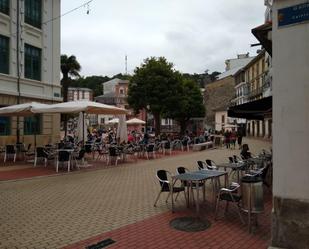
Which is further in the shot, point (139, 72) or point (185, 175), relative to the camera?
point (139, 72)

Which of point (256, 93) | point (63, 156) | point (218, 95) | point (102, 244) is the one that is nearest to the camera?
point (102, 244)

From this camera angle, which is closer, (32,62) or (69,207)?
(69,207)

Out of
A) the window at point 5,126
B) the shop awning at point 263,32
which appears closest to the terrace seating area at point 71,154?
the window at point 5,126

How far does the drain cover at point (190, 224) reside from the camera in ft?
22.0

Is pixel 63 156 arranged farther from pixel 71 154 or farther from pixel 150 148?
Result: pixel 150 148

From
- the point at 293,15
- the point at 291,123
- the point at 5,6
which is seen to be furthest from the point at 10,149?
the point at 293,15

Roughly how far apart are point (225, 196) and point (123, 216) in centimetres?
211

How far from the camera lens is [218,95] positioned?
7825cm

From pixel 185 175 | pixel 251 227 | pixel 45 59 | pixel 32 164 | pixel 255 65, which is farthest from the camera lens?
pixel 255 65

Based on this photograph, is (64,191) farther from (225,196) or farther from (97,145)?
(97,145)

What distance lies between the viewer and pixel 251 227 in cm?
659

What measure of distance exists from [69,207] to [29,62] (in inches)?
686

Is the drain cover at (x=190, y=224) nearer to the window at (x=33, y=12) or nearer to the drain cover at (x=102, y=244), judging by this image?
the drain cover at (x=102, y=244)

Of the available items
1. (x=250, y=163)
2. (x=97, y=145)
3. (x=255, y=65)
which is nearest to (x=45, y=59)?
(x=97, y=145)
